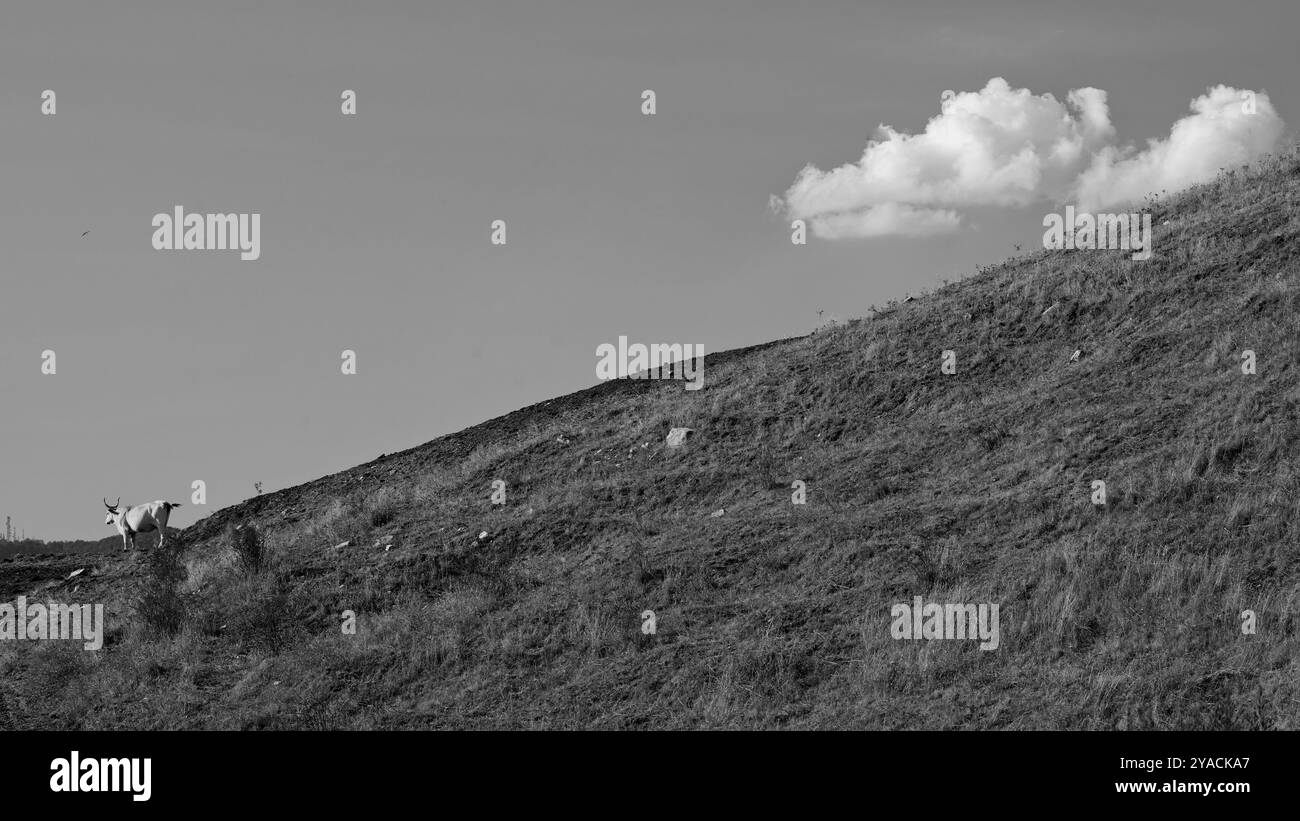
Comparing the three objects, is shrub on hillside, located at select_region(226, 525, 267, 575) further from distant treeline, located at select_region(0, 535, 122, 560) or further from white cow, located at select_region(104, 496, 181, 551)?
distant treeline, located at select_region(0, 535, 122, 560)

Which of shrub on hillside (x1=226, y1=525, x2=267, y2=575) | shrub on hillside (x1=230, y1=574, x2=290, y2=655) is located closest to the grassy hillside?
shrub on hillside (x1=230, y1=574, x2=290, y2=655)

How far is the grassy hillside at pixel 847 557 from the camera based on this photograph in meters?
14.5

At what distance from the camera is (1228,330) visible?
2283cm

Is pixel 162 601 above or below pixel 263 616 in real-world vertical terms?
above

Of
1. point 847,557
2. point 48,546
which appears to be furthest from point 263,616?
point 48,546

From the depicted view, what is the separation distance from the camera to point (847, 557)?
18141 millimetres

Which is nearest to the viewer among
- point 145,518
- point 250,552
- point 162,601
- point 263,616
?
point 263,616

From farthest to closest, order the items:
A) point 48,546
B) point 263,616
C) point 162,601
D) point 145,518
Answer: point 48,546, point 145,518, point 162,601, point 263,616

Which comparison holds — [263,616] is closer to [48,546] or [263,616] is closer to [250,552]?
[250,552]
